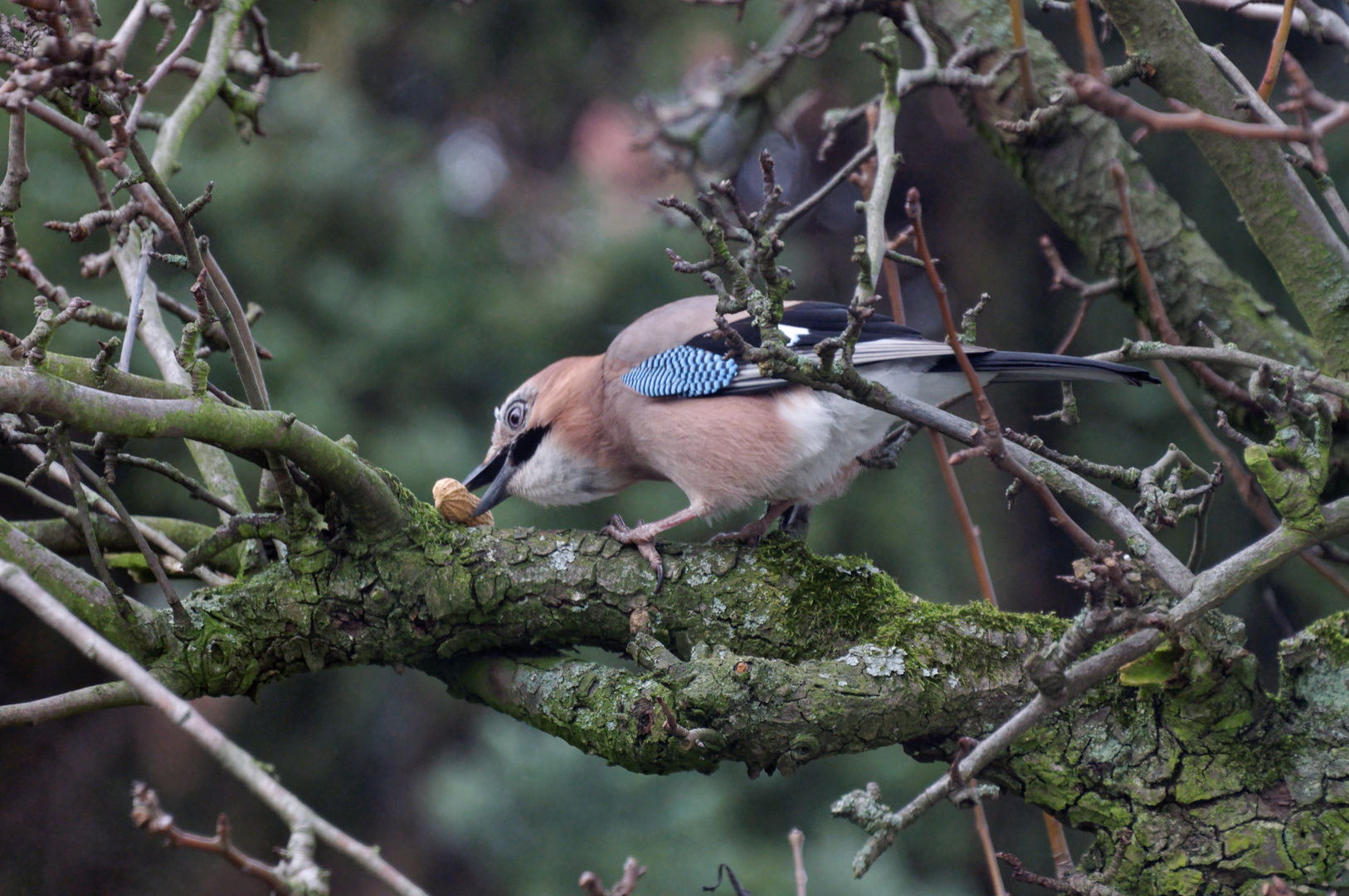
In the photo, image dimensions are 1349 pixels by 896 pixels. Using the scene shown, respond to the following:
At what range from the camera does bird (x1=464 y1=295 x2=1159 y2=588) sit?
2.29 metres

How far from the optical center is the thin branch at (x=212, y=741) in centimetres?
87

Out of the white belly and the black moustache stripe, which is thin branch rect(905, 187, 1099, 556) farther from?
the black moustache stripe

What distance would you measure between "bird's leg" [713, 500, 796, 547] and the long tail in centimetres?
55

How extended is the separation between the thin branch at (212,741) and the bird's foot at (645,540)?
104 cm

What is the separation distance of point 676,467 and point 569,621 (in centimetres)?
72

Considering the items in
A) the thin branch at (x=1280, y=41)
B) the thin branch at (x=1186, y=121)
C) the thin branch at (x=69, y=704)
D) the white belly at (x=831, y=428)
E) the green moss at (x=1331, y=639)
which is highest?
the white belly at (x=831, y=428)

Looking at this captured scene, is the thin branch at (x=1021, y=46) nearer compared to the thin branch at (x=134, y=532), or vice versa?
the thin branch at (x=134, y=532)

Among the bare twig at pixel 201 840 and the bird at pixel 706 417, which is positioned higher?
the bird at pixel 706 417

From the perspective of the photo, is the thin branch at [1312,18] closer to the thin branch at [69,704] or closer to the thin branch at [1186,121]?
the thin branch at [1186,121]

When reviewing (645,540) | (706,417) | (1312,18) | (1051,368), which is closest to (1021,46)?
(1312,18)

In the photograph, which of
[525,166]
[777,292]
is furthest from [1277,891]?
[525,166]

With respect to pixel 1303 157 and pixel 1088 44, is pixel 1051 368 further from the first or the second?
pixel 1088 44

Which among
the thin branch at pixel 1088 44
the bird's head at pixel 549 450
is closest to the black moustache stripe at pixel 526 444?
the bird's head at pixel 549 450

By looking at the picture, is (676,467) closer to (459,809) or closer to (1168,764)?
(1168,764)
